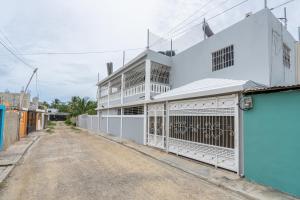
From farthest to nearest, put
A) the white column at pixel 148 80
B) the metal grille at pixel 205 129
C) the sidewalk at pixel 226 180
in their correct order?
the white column at pixel 148 80, the metal grille at pixel 205 129, the sidewalk at pixel 226 180

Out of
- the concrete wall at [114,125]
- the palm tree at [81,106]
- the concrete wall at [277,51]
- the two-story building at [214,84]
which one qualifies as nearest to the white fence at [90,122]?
the palm tree at [81,106]

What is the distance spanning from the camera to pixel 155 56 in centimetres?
1441

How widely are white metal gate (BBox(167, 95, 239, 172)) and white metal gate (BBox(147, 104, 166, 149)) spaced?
80 cm

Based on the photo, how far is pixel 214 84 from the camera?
8.77 m

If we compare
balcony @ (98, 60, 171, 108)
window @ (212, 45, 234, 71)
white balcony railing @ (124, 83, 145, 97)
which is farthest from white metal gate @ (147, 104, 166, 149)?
window @ (212, 45, 234, 71)

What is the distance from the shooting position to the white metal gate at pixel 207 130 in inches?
288

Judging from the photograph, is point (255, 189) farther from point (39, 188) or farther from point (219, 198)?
point (39, 188)

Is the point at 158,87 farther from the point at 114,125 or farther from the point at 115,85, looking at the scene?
the point at 115,85

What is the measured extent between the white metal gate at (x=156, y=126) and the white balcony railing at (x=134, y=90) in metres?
1.95

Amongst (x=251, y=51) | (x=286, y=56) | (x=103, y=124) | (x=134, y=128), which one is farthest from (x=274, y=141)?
(x=103, y=124)

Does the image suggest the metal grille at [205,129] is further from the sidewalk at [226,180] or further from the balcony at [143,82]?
the balcony at [143,82]

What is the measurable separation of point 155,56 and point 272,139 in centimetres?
1011

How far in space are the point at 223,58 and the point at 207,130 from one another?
4.30 m

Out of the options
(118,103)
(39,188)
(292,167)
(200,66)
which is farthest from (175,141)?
(118,103)
